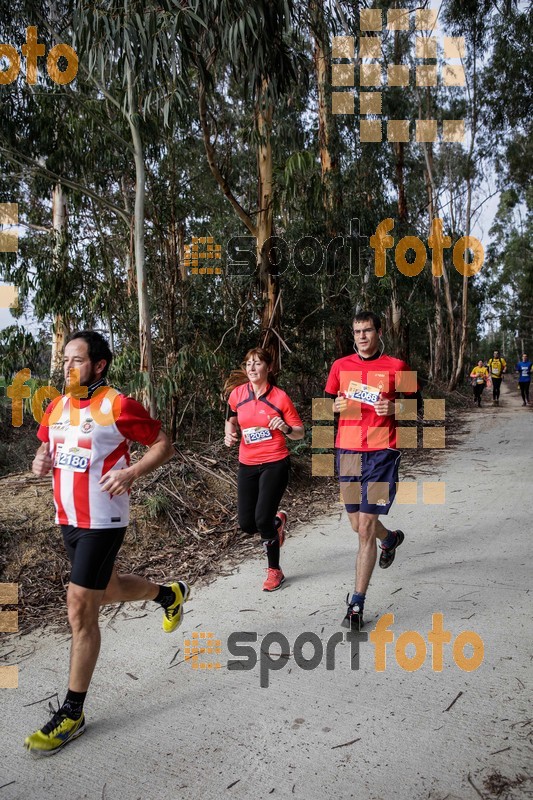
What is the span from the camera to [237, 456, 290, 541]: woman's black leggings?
5023 millimetres

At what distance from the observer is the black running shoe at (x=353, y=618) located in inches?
160

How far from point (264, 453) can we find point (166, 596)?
1576 millimetres

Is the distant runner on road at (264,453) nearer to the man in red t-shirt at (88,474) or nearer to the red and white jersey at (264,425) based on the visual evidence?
the red and white jersey at (264,425)

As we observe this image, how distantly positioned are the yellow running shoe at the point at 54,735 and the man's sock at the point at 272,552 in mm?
2138

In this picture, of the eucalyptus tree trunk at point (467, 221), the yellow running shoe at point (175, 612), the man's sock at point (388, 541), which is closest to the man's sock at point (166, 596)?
the yellow running shoe at point (175, 612)

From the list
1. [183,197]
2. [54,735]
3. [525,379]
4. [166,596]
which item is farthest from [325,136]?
[54,735]

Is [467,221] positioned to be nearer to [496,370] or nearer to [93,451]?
[496,370]

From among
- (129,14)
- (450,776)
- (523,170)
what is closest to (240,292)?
(129,14)

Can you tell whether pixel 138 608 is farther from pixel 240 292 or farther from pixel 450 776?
pixel 240 292

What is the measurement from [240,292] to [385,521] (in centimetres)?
432

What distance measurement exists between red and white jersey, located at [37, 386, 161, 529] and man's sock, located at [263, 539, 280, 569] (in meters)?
1.89

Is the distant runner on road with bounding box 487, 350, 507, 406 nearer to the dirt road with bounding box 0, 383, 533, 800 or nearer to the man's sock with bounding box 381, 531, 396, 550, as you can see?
the dirt road with bounding box 0, 383, 533, 800

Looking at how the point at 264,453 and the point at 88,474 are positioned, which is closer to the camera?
the point at 88,474

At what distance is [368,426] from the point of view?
15.0 ft
